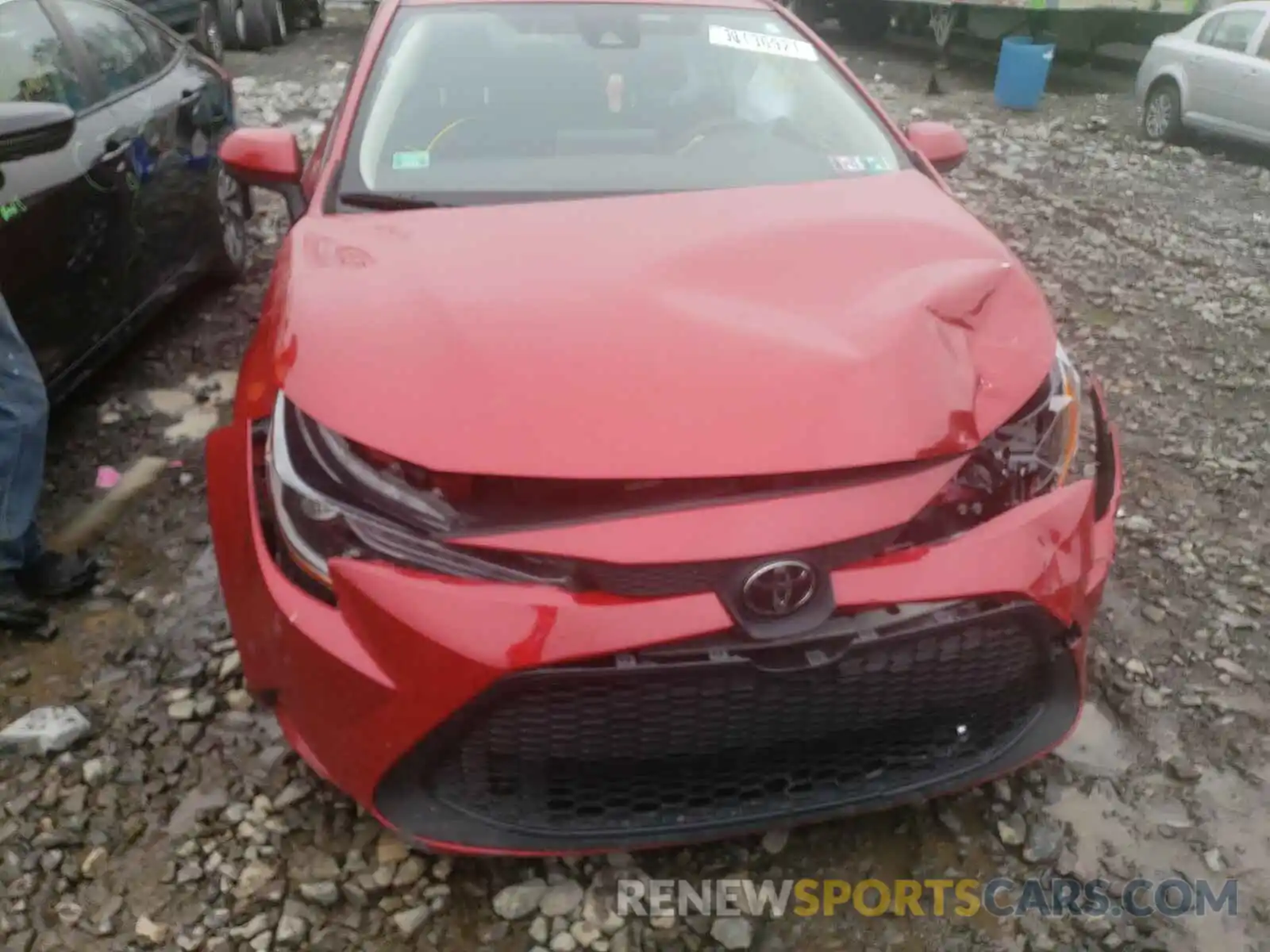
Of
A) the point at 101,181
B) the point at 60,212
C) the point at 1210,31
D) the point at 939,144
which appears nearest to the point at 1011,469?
the point at 939,144

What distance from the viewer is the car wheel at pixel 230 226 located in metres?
4.65

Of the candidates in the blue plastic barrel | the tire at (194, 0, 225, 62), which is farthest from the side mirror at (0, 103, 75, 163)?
the blue plastic barrel

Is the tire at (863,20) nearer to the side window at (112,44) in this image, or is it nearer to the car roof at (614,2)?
the side window at (112,44)

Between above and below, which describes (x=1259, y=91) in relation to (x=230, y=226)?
below

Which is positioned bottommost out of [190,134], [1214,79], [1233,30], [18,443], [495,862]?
[1214,79]

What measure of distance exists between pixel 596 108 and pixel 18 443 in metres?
1.71

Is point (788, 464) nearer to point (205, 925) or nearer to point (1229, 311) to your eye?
point (205, 925)

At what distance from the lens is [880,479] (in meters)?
1.81

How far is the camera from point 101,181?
11.6 ft

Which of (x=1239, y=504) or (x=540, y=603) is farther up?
(x=540, y=603)

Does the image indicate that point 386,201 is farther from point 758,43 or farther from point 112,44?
point 112,44

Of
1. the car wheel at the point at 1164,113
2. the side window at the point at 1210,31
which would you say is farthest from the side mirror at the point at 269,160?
the side window at the point at 1210,31

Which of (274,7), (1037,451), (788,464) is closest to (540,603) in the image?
(788,464)

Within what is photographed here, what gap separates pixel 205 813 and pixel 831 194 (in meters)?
1.96
